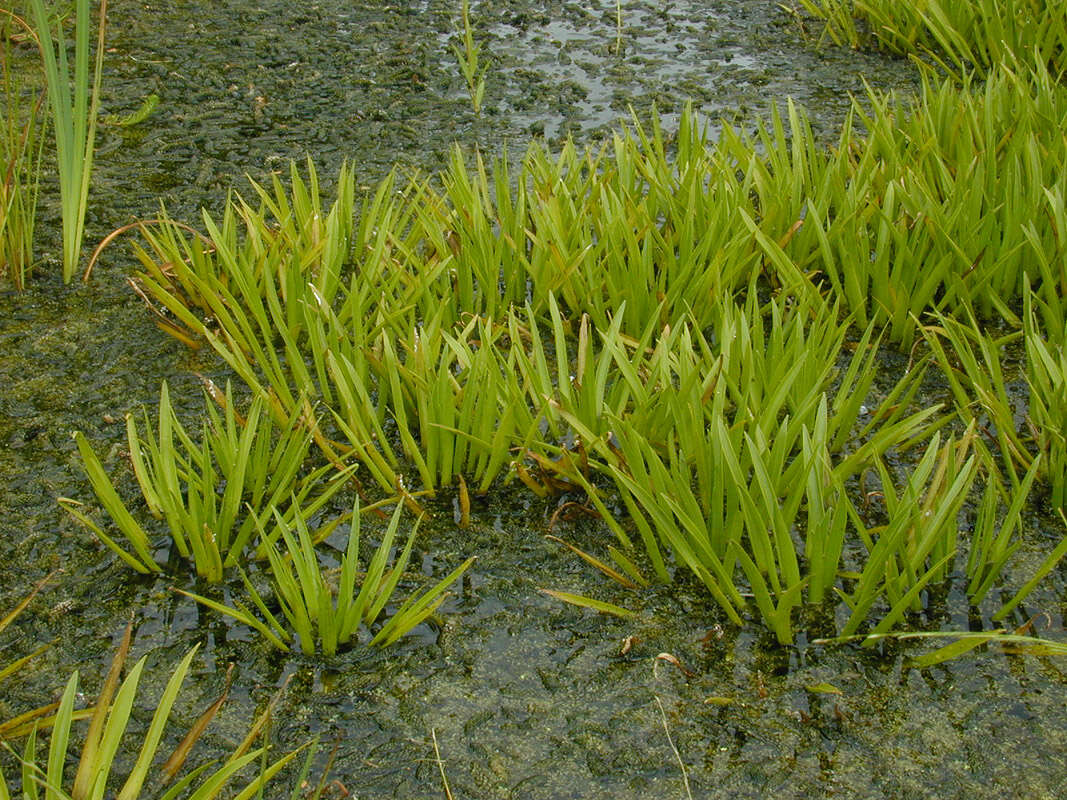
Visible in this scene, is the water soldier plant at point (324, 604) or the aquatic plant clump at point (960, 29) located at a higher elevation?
the aquatic plant clump at point (960, 29)

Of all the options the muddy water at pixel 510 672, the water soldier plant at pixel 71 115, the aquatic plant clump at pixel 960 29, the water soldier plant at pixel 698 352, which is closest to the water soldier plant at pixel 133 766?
the muddy water at pixel 510 672

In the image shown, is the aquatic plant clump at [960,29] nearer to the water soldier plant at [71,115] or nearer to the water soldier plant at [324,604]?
the water soldier plant at [71,115]

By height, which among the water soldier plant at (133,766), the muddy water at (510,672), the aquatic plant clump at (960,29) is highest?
the aquatic plant clump at (960,29)

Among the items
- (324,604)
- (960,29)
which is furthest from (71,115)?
(960,29)

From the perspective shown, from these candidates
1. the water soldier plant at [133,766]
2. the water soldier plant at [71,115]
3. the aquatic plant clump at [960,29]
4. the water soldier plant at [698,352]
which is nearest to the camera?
the water soldier plant at [133,766]

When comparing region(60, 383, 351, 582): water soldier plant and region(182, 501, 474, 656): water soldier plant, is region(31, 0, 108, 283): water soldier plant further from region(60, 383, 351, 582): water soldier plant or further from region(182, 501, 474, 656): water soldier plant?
region(182, 501, 474, 656): water soldier plant

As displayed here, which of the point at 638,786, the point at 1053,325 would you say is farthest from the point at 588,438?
the point at 1053,325

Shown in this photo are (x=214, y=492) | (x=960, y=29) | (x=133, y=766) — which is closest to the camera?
(x=133, y=766)

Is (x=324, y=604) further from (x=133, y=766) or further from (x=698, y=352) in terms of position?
(x=698, y=352)

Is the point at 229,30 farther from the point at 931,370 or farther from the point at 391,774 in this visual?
the point at 391,774

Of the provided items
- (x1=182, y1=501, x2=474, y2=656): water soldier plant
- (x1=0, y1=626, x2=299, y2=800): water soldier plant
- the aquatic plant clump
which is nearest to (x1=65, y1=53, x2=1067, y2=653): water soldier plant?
(x1=182, y1=501, x2=474, y2=656): water soldier plant

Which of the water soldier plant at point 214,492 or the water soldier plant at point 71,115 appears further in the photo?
the water soldier plant at point 71,115

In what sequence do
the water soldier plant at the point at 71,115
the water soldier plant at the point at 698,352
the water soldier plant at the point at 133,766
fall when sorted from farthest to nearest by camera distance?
1. the water soldier plant at the point at 71,115
2. the water soldier plant at the point at 698,352
3. the water soldier plant at the point at 133,766
